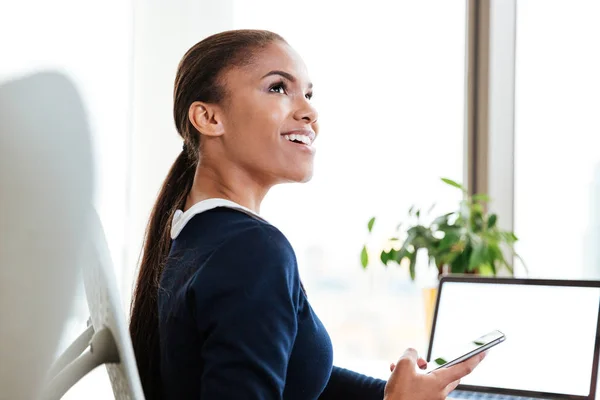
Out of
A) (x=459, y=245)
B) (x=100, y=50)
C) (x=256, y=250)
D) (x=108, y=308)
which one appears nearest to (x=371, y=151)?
(x=459, y=245)

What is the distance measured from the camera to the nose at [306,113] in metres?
1.02

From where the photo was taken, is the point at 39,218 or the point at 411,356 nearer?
the point at 39,218

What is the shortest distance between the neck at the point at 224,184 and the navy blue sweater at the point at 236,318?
0.10 m

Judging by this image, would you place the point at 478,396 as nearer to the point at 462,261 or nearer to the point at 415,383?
the point at 462,261

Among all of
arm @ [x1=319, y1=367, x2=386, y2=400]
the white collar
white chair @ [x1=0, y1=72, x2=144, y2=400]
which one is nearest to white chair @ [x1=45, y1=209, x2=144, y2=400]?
white chair @ [x1=0, y1=72, x2=144, y2=400]

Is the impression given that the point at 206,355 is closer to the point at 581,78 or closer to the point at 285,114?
the point at 285,114

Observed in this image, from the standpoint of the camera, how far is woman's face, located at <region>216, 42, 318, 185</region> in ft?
3.26

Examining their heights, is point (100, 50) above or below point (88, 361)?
above

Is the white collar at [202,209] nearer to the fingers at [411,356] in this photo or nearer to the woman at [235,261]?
the woman at [235,261]

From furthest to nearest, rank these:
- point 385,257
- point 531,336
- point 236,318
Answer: point 385,257, point 531,336, point 236,318

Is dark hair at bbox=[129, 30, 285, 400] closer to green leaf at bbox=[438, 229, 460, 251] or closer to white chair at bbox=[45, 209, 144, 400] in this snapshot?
white chair at bbox=[45, 209, 144, 400]

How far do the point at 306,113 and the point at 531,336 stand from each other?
2.13 ft

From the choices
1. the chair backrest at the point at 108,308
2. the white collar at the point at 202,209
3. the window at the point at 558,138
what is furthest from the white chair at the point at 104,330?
the window at the point at 558,138

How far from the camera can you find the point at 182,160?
108 cm
